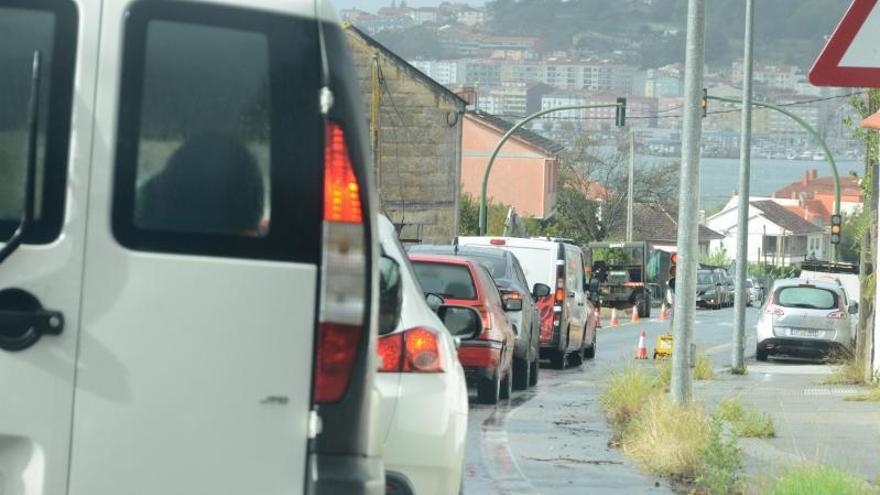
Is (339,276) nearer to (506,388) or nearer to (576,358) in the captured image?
(506,388)

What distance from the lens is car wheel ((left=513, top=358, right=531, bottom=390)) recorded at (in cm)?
2008

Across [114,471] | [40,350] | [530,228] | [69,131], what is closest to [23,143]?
[69,131]

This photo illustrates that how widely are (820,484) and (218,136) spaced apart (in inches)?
217

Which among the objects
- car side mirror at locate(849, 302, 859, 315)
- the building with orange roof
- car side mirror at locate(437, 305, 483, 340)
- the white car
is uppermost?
the building with orange roof

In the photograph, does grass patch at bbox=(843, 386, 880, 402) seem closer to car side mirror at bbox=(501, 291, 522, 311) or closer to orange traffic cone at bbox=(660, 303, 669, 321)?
car side mirror at bbox=(501, 291, 522, 311)

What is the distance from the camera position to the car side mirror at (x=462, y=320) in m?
9.38

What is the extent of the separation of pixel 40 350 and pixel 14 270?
213mm

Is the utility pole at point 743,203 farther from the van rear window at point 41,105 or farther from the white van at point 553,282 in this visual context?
the van rear window at point 41,105

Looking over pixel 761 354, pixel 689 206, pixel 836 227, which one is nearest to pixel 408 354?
pixel 689 206

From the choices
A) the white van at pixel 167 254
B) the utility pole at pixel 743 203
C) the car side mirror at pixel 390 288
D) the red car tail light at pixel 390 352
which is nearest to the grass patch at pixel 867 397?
the utility pole at pixel 743 203

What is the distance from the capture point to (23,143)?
4512mm

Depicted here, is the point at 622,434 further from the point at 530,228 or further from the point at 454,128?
the point at 530,228

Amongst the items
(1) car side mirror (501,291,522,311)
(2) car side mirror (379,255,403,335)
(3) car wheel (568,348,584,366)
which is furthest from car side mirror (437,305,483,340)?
(3) car wheel (568,348,584,366)

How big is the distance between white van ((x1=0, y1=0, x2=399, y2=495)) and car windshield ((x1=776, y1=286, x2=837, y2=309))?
2703 centimetres
